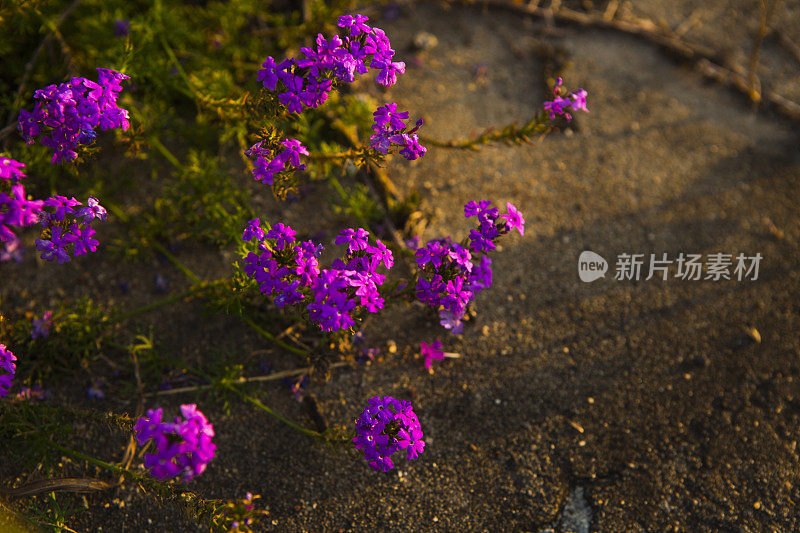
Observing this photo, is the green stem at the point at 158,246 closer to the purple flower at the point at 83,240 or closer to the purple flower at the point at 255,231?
the purple flower at the point at 83,240

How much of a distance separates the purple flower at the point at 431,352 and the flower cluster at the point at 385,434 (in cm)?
76

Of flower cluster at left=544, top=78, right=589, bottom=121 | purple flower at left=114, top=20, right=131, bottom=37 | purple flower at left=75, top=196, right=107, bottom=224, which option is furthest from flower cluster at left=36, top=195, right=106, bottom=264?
flower cluster at left=544, top=78, right=589, bottom=121

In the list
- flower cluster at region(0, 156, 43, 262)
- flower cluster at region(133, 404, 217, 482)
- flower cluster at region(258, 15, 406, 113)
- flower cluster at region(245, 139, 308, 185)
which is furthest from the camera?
flower cluster at region(245, 139, 308, 185)

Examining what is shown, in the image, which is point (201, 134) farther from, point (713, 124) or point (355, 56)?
point (713, 124)

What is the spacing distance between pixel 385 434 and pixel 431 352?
830 millimetres

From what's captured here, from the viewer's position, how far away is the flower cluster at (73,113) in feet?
7.00

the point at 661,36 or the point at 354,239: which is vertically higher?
the point at 661,36

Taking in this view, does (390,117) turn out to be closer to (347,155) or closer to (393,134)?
(393,134)

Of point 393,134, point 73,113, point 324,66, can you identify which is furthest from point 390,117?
point 73,113

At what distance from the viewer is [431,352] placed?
299cm

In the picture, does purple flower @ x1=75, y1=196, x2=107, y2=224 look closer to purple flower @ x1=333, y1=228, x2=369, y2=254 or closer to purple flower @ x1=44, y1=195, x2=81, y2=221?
purple flower @ x1=44, y1=195, x2=81, y2=221

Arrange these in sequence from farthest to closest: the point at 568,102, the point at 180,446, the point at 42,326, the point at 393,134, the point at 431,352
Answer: the point at 431,352
the point at 42,326
the point at 568,102
the point at 393,134
the point at 180,446

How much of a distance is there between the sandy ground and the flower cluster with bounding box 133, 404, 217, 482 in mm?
959

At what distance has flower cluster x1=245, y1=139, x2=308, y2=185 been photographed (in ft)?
7.54
